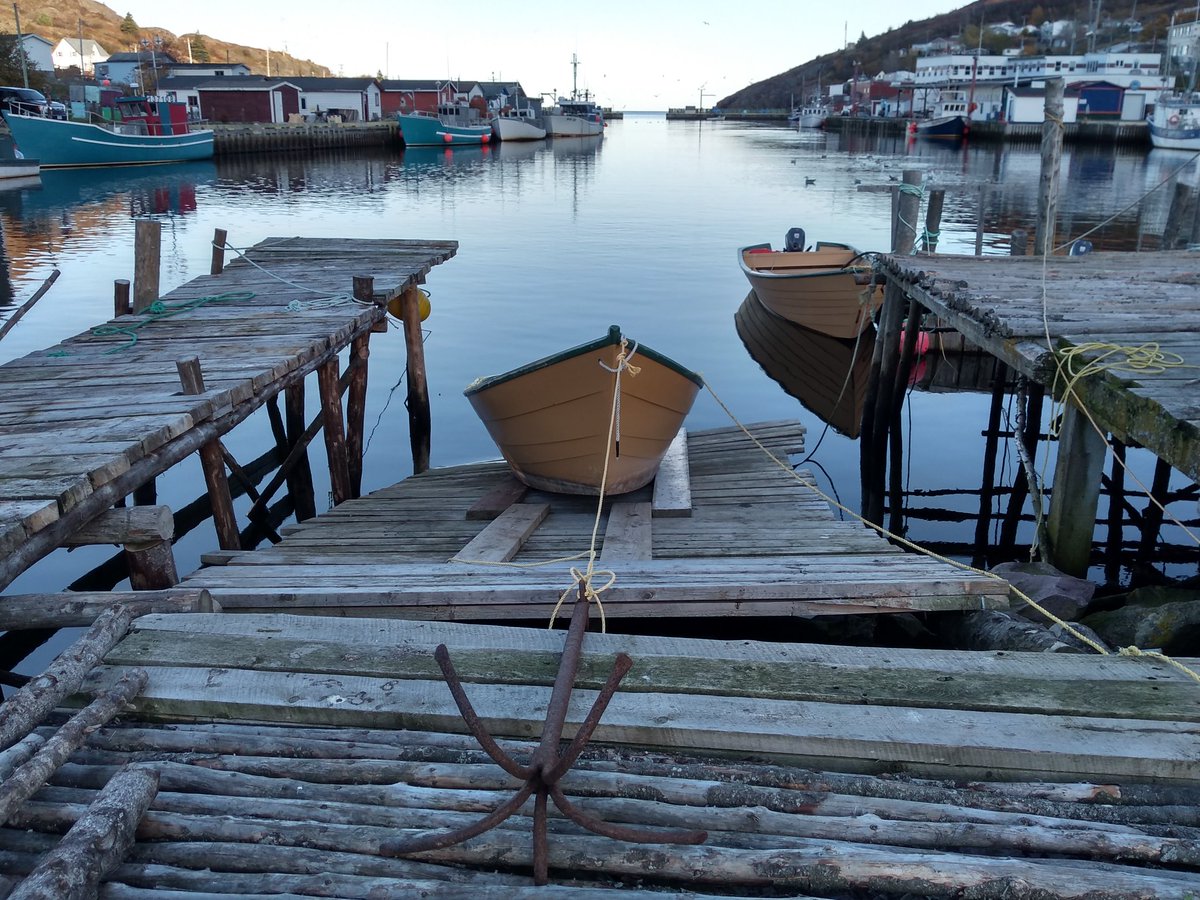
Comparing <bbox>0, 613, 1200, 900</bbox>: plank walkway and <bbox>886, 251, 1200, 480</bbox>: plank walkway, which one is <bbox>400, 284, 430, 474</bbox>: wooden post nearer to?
<bbox>886, 251, 1200, 480</bbox>: plank walkway

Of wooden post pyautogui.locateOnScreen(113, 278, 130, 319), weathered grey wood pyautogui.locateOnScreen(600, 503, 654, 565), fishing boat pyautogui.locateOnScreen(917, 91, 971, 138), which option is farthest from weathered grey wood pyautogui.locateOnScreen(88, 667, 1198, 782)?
fishing boat pyautogui.locateOnScreen(917, 91, 971, 138)

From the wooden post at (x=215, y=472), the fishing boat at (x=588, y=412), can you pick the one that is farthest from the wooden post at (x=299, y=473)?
the fishing boat at (x=588, y=412)

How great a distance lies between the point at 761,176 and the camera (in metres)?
59.3

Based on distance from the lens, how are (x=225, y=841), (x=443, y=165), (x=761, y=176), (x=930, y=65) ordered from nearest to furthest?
(x=225, y=841)
(x=761, y=176)
(x=443, y=165)
(x=930, y=65)

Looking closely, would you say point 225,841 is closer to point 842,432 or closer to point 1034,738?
point 1034,738

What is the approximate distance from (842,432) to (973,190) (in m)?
37.2

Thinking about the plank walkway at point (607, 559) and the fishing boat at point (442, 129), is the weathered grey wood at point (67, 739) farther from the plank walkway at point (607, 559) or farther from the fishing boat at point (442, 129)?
the fishing boat at point (442, 129)

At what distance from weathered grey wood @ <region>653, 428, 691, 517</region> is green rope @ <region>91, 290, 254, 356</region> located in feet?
17.0

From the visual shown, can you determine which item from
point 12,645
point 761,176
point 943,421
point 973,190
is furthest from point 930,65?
point 12,645

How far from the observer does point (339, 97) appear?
86.1 m

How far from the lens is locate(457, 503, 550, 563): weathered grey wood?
639 centimetres

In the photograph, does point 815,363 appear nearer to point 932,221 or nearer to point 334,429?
point 932,221

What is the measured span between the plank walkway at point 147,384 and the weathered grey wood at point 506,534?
213cm

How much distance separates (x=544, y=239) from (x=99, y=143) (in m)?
35.6
